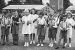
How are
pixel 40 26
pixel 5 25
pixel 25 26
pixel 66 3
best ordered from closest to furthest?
pixel 25 26 < pixel 40 26 < pixel 5 25 < pixel 66 3

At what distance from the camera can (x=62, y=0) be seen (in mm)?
41625

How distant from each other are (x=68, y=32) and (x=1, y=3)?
Result: 96.4ft

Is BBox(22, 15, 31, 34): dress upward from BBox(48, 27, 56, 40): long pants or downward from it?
upward

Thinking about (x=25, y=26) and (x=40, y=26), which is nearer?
(x=25, y=26)

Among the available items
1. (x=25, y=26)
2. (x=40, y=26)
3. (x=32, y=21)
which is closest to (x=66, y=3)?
(x=40, y=26)

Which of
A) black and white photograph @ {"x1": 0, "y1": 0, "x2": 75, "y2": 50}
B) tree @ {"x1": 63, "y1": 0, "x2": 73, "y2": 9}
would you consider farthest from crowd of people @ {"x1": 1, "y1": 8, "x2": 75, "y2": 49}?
tree @ {"x1": 63, "y1": 0, "x2": 73, "y2": 9}

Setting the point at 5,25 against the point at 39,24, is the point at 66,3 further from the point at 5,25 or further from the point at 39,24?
the point at 5,25

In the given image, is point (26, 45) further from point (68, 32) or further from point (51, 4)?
point (51, 4)

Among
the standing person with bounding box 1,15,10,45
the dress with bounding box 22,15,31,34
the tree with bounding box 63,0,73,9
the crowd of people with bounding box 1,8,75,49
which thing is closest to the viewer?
the crowd of people with bounding box 1,8,75,49

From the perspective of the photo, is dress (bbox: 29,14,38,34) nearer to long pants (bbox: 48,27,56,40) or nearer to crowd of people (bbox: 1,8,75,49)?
crowd of people (bbox: 1,8,75,49)

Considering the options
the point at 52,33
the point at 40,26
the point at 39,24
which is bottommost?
the point at 52,33

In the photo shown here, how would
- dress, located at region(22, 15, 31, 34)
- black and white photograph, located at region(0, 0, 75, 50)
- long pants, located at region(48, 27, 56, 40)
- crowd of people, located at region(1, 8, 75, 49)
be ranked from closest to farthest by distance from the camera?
black and white photograph, located at region(0, 0, 75, 50) < crowd of people, located at region(1, 8, 75, 49) < dress, located at region(22, 15, 31, 34) < long pants, located at region(48, 27, 56, 40)

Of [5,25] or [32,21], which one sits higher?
[32,21]

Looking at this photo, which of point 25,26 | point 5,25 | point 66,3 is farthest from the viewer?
point 66,3
